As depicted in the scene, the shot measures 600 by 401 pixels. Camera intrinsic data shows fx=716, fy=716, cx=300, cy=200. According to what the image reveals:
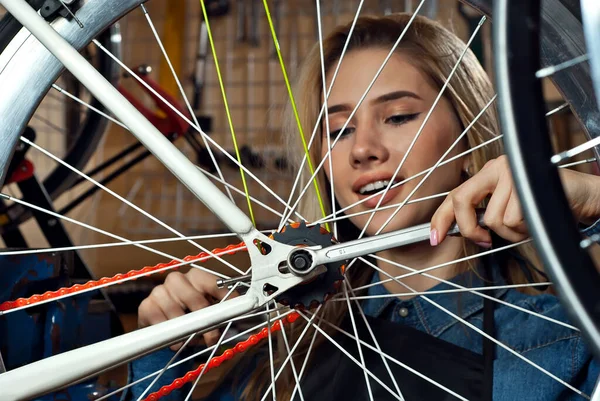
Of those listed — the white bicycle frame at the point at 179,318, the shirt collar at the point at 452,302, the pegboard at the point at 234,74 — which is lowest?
the shirt collar at the point at 452,302

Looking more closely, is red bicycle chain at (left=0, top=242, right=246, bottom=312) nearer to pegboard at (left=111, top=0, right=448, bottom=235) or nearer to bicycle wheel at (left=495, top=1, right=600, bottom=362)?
bicycle wheel at (left=495, top=1, right=600, bottom=362)

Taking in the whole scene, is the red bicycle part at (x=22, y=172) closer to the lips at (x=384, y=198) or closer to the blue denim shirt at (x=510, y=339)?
the blue denim shirt at (x=510, y=339)

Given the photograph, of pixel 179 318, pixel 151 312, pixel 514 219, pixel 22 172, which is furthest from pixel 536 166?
pixel 22 172

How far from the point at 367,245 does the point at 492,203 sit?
104 millimetres

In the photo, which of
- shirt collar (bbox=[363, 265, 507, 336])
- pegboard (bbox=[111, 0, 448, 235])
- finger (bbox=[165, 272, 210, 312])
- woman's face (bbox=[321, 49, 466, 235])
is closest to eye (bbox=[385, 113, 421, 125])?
woman's face (bbox=[321, 49, 466, 235])

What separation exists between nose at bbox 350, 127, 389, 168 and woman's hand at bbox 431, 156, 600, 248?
23 cm

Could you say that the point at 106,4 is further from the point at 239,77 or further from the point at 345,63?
the point at 239,77

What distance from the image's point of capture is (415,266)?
88 centimetres

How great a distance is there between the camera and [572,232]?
367mm

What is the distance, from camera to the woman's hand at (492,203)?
1.86 feet

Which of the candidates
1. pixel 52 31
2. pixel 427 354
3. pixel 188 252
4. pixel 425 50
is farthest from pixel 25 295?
pixel 188 252

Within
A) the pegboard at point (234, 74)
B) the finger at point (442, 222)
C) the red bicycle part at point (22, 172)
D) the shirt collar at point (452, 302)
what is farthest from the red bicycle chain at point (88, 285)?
the pegboard at point (234, 74)

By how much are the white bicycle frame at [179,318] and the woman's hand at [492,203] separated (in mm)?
25

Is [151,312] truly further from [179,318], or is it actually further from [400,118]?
[400,118]
